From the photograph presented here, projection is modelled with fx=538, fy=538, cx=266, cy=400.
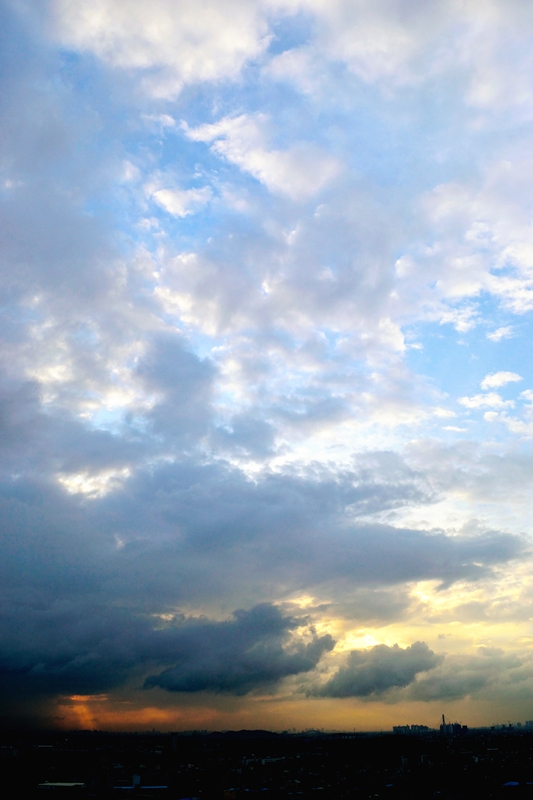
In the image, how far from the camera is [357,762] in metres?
139

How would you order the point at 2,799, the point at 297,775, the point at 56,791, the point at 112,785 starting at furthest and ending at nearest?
the point at 297,775 < the point at 112,785 < the point at 56,791 < the point at 2,799

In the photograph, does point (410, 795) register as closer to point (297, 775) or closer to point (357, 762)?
point (297, 775)

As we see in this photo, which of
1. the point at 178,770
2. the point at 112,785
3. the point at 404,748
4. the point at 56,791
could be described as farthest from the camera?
the point at 404,748

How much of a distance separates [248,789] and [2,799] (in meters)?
34.5

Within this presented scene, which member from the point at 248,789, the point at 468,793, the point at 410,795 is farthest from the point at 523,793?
the point at 248,789

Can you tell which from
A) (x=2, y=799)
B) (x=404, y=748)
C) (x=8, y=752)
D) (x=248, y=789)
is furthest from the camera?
(x=404, y=748)

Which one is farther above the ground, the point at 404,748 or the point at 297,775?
the point at 297,775

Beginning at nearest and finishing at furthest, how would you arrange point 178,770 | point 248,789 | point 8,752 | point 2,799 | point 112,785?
point 2,799
point 248,789
point 112,785
point 178,770
point 8,752

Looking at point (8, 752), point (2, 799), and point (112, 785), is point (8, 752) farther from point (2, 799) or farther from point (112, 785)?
point (2, 799)

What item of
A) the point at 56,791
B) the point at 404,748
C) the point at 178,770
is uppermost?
the point at 56,791

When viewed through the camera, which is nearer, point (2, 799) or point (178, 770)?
point (2, 799)

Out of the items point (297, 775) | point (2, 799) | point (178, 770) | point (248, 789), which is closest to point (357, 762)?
point (297, 775)

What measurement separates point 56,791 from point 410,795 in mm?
49108

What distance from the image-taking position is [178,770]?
11525 centimetres
